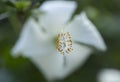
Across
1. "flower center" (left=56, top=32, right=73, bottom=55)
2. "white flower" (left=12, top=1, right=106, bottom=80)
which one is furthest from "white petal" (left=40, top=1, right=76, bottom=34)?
"flower center" (left=56, top=32, right=73, bottom=55)

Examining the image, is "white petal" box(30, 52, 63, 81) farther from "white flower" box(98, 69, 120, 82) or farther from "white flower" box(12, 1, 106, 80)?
"white flower" box(98, 69, 120, 82)

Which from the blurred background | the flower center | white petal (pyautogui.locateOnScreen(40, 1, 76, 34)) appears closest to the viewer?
the flower center

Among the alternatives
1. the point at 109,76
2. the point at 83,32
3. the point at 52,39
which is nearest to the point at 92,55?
the point at 109,76

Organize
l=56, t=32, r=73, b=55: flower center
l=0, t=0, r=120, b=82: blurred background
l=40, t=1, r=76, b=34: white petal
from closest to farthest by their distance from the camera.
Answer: l=56, t=32, r=73, b=55: flower center < l=40, t=1, r=76, b=34: white petal < l=0, t=0, r=120, b=82: blurred background

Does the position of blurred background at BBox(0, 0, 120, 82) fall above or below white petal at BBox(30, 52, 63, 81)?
above

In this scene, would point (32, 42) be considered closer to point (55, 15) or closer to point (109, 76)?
point (55, 15)

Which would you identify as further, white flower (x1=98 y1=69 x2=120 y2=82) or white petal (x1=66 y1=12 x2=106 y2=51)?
white flower (x1=98 y1=69 x2=120 y2=82)

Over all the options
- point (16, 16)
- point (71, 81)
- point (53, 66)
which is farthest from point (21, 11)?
point (71, 81)
